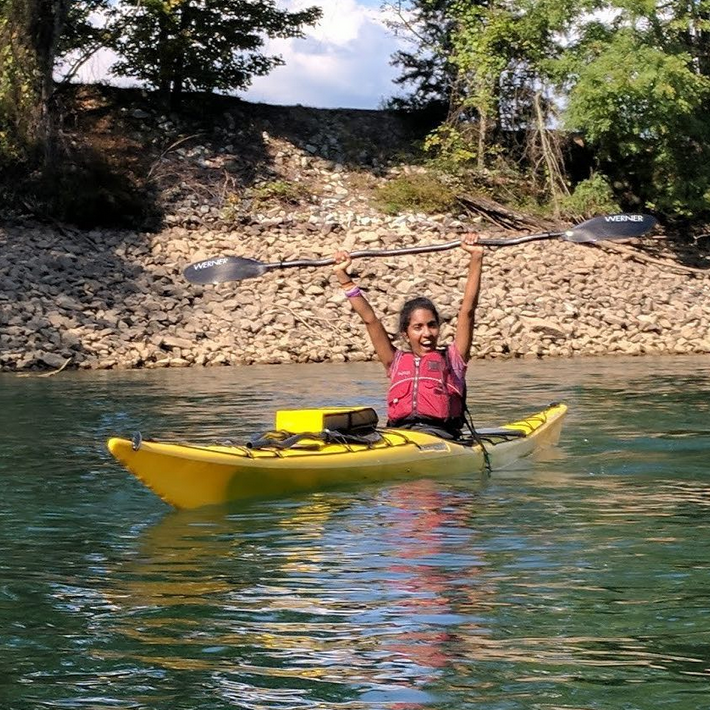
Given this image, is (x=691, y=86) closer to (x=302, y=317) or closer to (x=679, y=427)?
(x=302, y=317)

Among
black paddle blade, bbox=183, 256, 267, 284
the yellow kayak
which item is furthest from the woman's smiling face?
Result: black paddle blade, bbox=183, 256, 267, 284

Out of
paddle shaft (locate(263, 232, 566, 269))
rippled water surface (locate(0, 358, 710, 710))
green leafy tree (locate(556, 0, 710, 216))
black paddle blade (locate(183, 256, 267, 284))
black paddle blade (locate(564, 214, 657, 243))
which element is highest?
green leafy tree (locate(556, 0, 710, 216))

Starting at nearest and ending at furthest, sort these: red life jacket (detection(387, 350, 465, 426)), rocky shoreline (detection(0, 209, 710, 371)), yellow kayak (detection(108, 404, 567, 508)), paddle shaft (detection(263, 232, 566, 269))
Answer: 1. yellow kayak (detection(108, 404, 567, 508))
2. red life jacket (detection(387, 350, 465, 426))
3. paddle shaft (detection(263, 232, 566, 269))
4. rocky shoreline (detection(0, 209, 710, 371))

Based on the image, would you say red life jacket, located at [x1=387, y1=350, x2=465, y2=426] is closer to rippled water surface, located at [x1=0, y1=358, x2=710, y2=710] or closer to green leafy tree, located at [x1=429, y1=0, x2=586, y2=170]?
rippled water surface, located at [x1=0, y1=358, x2=710, y2=710]

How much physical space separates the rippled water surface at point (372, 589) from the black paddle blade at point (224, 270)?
1.11 metres

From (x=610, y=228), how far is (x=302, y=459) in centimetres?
371

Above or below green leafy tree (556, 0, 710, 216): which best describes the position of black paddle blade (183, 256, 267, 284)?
below

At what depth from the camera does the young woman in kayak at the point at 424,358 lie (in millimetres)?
7746

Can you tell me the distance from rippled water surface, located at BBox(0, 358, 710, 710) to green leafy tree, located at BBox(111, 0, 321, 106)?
14.1 m

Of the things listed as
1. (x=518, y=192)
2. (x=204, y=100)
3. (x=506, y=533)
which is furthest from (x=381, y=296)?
(x=506, y=533)

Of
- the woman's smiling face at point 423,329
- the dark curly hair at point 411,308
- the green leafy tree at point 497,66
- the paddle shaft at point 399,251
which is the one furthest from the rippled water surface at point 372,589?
the green leafy tree at point 497,66

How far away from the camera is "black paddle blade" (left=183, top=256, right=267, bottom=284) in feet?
31.4

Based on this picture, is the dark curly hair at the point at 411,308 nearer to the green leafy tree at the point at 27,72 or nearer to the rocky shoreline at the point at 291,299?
the rocky shoreline at the point at 291,299

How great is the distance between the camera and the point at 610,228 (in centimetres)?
993
